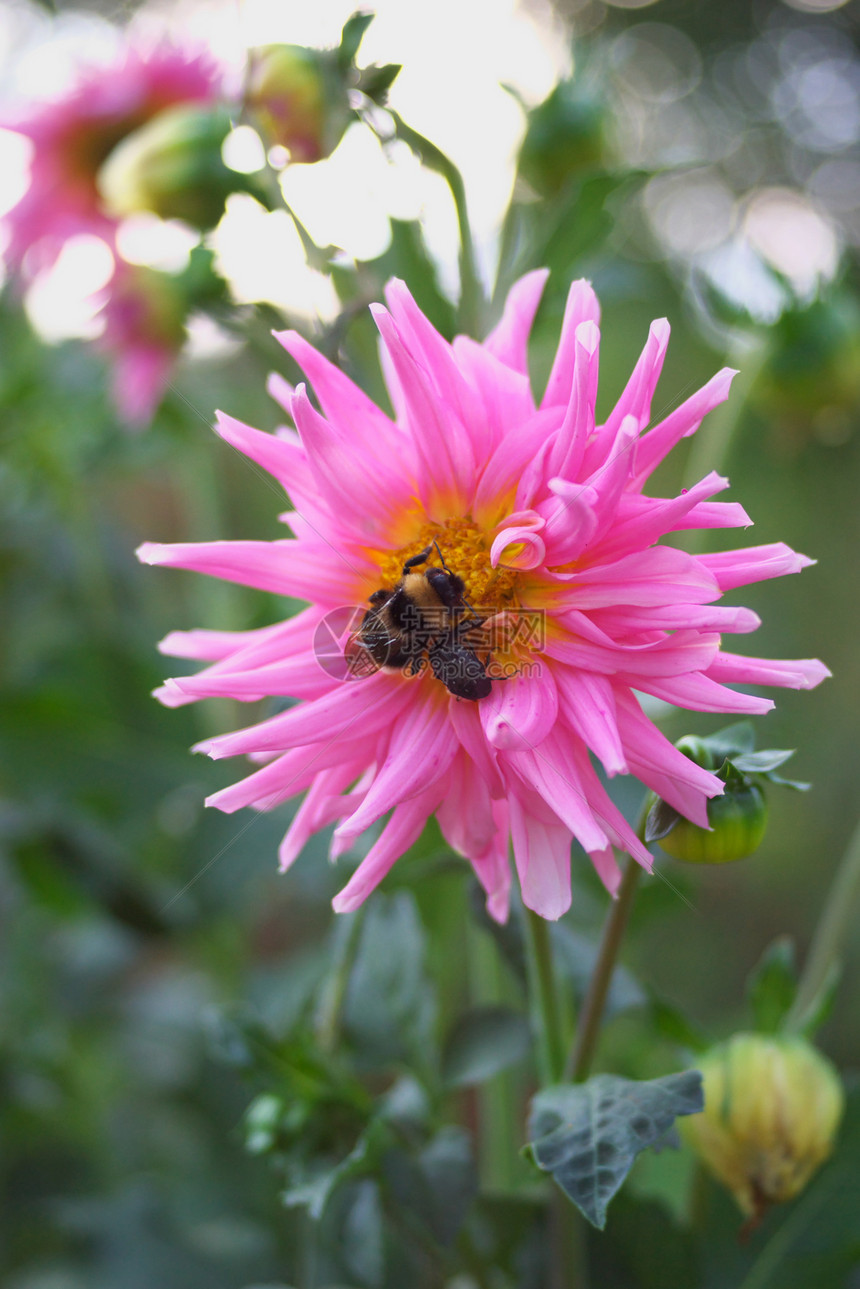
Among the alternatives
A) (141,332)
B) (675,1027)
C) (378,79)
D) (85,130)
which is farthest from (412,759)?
(85,130)

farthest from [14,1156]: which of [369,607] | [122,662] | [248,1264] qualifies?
[369,607]

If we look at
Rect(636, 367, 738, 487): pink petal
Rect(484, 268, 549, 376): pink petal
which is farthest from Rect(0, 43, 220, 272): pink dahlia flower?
Rect(636, 367, 738, 487): pink petal

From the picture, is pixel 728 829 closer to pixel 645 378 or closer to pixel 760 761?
pixel 760 761

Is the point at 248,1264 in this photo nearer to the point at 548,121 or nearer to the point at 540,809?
the point at 540,809

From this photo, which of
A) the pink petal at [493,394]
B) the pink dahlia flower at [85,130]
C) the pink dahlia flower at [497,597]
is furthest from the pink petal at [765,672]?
the pink dahlia flower at [85,130]

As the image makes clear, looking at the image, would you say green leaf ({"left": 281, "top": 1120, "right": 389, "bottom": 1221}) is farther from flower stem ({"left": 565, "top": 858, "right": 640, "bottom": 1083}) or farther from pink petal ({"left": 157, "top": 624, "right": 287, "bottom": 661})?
pink petal ({"left": 157, "top": 624, "right": 287, "bottom": 661})
